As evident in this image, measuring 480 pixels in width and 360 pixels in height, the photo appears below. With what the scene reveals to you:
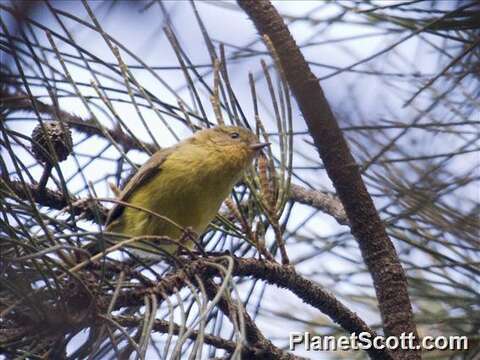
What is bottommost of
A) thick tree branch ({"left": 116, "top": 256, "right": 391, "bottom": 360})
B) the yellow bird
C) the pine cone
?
thick tree branch ({"left": 116, "top": 256, "right": 391, "bottom": 360})

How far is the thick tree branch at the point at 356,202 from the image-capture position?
7.75 ft

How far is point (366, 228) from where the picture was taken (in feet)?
7.95

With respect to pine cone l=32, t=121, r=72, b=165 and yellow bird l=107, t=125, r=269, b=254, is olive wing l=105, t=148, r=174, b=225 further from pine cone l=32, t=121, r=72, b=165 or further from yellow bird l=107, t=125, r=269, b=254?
pine cone l=32, t=121, r=72, b=165

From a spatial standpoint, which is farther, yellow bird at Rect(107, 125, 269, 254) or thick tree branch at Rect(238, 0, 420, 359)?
yellow bird at Rect(107, 125, 269, 254)

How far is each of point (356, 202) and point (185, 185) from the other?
100cm

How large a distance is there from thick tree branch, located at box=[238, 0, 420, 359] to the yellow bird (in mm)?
653

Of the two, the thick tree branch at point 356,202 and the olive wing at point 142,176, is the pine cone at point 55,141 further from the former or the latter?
the olive wing at point 142,176

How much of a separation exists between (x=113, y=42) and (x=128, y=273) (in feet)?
2.44

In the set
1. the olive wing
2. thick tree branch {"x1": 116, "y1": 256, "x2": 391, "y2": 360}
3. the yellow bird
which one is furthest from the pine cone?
the olive wing

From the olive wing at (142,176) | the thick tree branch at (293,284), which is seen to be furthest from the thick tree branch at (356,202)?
the olive wing at (142,176)

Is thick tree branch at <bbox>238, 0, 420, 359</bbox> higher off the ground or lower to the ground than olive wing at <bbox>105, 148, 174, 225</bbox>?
lower

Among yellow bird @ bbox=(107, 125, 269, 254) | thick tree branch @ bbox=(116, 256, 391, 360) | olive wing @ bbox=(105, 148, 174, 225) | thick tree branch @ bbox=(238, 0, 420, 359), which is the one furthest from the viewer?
olive wing @ bbox=(105, 148, 174, 225)

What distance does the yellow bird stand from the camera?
3.11 m

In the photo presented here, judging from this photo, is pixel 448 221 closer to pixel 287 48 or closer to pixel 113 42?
pixel 287 48
